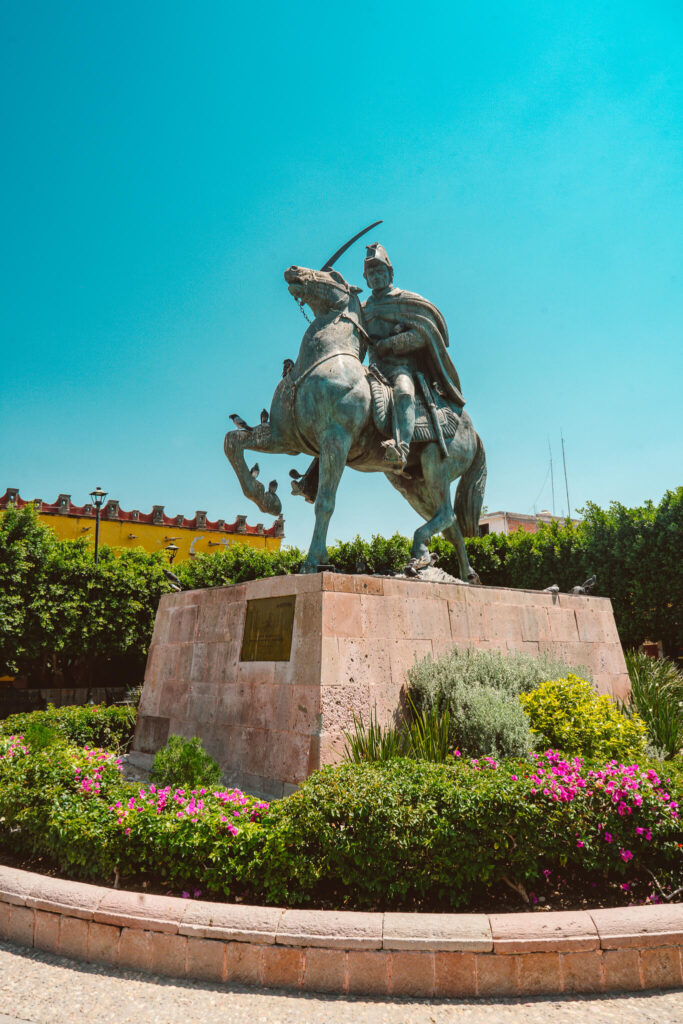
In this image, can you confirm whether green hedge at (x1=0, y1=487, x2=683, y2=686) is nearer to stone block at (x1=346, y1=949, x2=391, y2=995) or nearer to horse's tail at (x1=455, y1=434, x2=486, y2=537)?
horse's tail at (x1=455, y1=434, x2=486, y2=537)

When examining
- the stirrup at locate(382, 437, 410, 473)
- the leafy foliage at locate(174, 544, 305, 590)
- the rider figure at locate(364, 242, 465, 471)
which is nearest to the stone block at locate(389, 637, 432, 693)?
the stirrup at locate(382, 437, 410, 473)

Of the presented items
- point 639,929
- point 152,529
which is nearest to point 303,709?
point 639,929

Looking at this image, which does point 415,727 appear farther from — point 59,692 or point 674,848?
point 59,692

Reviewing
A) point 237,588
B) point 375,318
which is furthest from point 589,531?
point 237,588

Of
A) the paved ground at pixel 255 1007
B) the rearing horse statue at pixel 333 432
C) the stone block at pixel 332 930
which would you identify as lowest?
the paved ground at pixel 255 1007

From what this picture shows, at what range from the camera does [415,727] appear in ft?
19.5

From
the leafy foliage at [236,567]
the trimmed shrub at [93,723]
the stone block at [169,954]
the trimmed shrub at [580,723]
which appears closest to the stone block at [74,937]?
the stone block at [169,954]

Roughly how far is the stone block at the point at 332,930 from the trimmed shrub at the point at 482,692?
7.32ft

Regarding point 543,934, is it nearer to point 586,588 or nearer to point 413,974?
point 413,974

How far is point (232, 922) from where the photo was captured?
3.61 m

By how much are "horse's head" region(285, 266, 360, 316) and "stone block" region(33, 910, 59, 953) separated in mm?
6102

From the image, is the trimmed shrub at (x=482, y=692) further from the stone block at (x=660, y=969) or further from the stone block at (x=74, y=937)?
the stone block at (x=74, y=937)

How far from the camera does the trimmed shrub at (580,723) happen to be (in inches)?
224

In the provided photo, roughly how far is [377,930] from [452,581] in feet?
14.7
